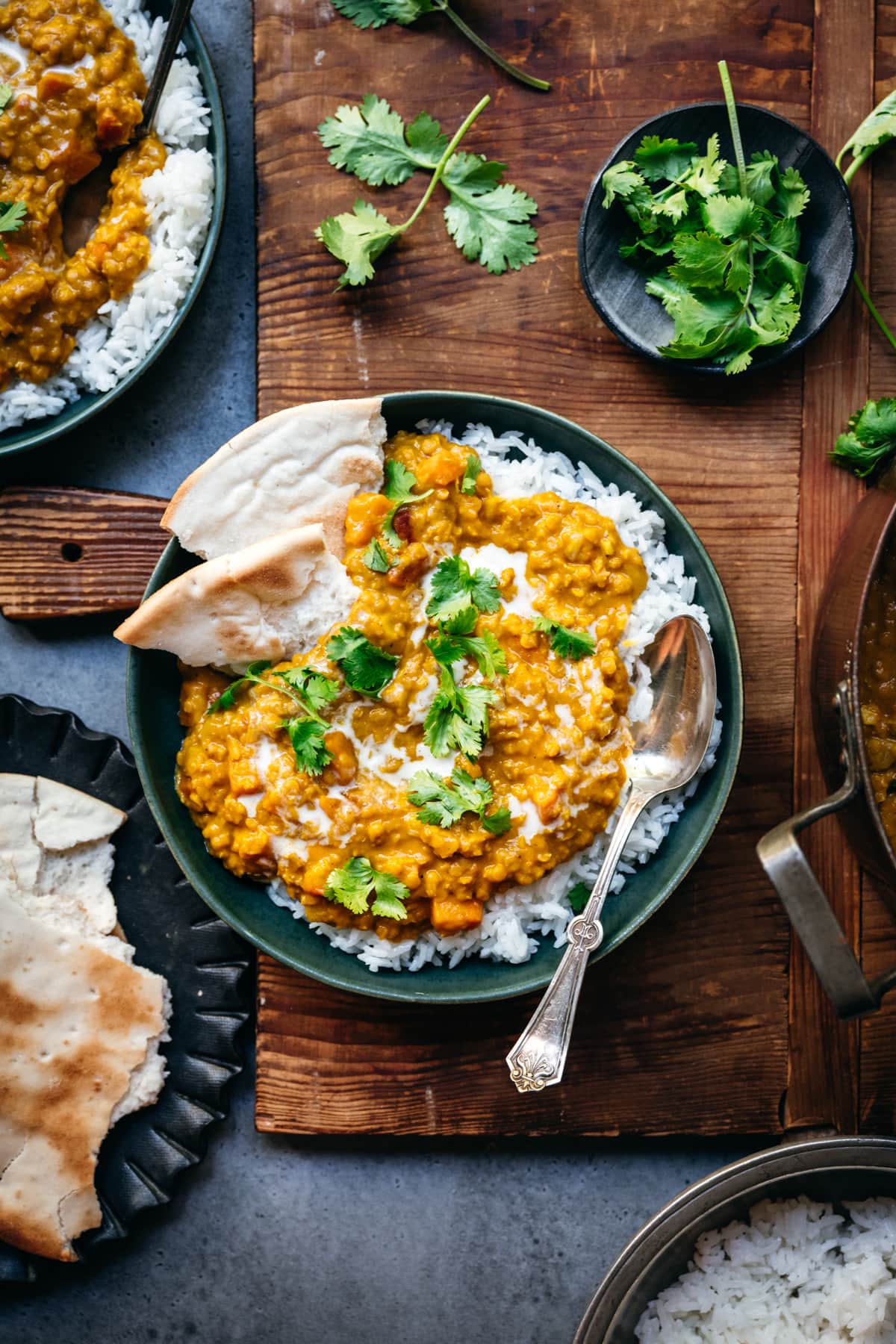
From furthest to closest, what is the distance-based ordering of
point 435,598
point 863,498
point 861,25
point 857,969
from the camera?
1. point 861,25
2. point 863,498
3. point 435,598
4. point 857,969

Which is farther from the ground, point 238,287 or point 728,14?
point 728,14

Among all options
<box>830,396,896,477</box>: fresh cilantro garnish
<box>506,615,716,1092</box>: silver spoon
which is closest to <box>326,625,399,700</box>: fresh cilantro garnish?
<box>506,615,716,1092</box>: silver spoon

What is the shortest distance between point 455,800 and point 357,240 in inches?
65.1

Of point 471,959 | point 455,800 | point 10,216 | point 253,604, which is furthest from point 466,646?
point 10,216

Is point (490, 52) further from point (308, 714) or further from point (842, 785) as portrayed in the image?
point (842, 785)

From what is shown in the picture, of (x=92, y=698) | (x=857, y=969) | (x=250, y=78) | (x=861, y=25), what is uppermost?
(x=861, y=25)

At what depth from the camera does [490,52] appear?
3277 mm

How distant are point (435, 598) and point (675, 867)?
1.00 m

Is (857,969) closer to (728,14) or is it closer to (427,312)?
(427,312)

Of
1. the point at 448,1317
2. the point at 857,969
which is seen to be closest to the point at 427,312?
the point at 857,969

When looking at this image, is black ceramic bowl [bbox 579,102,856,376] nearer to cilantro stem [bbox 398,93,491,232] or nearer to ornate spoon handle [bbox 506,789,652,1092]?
cilantro stem [bbox 398,93,491,232]

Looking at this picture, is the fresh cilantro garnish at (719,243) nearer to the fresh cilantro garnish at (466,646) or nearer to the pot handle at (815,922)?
the fresh cilantro garnish at (466,646)

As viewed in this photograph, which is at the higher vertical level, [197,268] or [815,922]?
[197,268]

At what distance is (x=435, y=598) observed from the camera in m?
2.89
